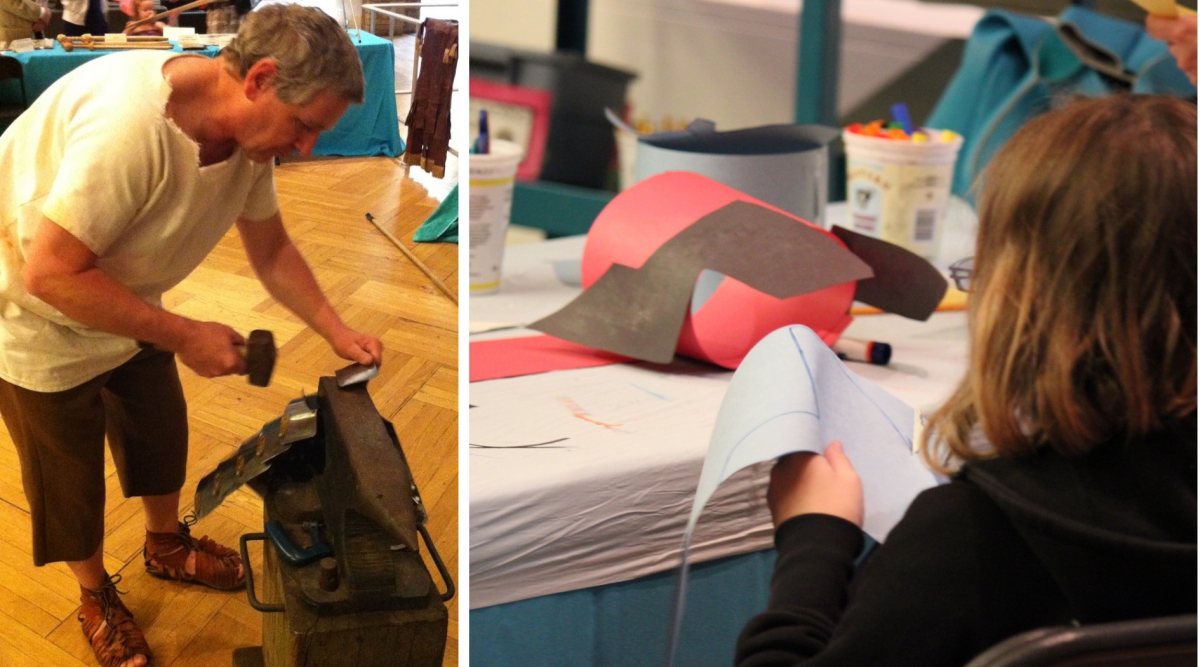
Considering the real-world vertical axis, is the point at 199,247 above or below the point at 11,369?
above

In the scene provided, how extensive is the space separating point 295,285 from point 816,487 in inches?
31.2

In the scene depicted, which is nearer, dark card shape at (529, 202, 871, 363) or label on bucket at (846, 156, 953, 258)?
dark card shape at (529, 202, 871, 363)

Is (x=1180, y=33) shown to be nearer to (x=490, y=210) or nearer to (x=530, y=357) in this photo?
(x=530, y=357)

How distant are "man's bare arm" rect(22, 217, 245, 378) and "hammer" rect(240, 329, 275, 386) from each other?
32 mm

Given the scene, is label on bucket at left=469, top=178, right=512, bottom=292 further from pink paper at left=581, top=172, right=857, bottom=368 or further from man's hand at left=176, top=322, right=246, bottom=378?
man's hand at left=176, top=322, right=246, bottom=378

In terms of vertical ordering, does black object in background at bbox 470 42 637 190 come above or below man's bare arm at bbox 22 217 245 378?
above

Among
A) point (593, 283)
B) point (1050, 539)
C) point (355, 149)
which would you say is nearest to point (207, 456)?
point (355, 149)

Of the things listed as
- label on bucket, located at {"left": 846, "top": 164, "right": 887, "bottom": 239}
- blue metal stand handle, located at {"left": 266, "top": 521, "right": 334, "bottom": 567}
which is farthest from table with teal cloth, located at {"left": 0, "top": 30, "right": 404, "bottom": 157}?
label on bucket, located at {"left": 846, "top": 164, "right": 887, "bottom": 239}

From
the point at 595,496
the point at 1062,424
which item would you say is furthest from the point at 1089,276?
the point at 595,496

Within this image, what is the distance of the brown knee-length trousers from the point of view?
1108mm

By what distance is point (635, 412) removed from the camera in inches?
32.2

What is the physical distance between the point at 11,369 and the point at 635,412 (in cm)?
68

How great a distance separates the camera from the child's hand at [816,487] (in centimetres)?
57

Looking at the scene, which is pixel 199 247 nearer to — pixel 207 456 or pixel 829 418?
pixel 207 456
